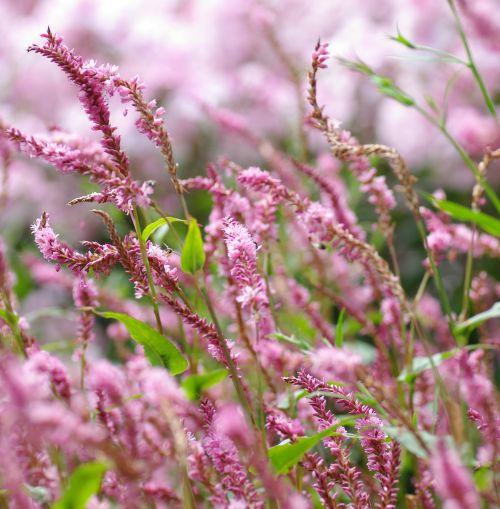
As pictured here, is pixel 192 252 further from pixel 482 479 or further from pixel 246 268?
pixel 482 479

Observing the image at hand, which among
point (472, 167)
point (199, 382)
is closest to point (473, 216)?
point (472, 167)

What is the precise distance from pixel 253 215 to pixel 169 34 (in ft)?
5.72

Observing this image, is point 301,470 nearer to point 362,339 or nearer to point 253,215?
point 253,215

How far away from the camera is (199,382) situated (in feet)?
1.96

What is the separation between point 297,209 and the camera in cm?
69

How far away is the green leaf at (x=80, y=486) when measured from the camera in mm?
437

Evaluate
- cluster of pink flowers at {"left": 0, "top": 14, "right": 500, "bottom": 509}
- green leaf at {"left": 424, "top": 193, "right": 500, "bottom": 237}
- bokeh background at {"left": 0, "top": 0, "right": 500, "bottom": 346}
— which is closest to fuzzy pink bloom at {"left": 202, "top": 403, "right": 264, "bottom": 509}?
cluster of pink flowers at {"left": 0, "top": 14, "right": 500, "bottom": 509}

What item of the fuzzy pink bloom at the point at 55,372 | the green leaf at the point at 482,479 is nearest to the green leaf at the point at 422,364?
the green leaf at the point at 482,479

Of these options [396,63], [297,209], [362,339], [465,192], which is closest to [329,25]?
[396,63]

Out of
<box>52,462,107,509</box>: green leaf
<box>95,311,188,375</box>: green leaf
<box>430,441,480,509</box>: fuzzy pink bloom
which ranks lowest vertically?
<box>430,441,480,509</box>: fuzzy pink bloom

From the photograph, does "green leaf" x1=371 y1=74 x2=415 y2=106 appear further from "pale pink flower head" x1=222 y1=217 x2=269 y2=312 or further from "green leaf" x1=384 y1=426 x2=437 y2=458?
"green leaf" x1=384 y1=426 x2=437 y2=458

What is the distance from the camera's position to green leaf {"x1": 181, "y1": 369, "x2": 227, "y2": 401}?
0.59 metres

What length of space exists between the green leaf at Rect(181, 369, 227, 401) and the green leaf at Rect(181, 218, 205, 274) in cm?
7

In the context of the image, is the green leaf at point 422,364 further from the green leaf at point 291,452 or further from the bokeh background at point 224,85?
the bokeh background at point 224,85
